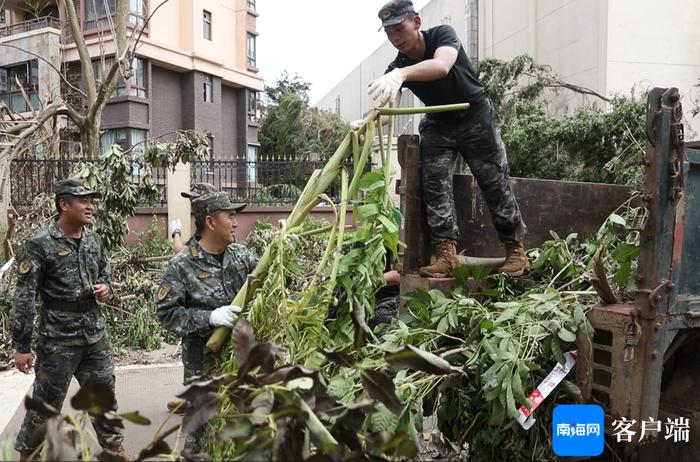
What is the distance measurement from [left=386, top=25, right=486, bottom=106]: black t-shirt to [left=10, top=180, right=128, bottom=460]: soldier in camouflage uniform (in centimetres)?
206

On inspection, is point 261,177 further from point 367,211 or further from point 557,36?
point 367,211

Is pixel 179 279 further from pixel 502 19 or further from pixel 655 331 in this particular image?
pixel 502 19

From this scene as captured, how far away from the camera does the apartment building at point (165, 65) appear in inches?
750

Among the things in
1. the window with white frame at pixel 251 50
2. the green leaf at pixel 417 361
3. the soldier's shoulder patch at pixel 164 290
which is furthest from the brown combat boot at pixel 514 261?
the window with white frame at pixel 251 50

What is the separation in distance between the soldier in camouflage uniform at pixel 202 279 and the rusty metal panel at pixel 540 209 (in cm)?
119

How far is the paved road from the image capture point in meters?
4.29

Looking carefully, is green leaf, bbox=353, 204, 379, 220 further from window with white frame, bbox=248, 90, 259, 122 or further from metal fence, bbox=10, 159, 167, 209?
window with white frame, bbox=248, 90, 259, 122

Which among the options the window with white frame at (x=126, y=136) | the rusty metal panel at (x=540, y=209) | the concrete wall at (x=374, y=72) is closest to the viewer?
the rusty metal panel at (x=540, y=209)

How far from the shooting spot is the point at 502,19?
703 inches

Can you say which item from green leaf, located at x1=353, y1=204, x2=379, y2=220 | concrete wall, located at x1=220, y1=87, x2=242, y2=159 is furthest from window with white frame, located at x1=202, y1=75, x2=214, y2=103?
green leaf, located at x1=353, y1=204, x2=379, y2=220

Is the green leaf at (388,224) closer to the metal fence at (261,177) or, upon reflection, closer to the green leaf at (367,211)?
the green leaf at (367,211)

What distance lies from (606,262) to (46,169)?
9028mm

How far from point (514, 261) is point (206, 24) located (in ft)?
67.5

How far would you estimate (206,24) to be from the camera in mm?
21500
